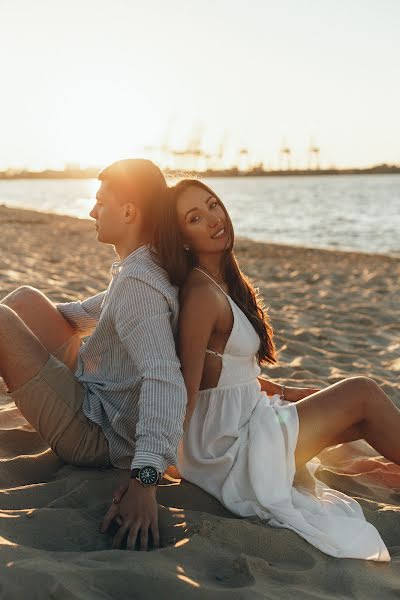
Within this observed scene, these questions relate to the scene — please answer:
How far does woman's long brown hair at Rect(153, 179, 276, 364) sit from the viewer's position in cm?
236

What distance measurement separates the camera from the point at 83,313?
2.99m

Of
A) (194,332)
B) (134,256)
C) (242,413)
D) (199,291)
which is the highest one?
(134,256)

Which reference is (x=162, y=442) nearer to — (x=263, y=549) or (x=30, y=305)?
(x=263, y=549)

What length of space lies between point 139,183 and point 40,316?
862mm

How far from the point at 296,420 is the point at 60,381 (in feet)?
2.82

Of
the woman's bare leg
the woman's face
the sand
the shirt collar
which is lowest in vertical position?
the sand

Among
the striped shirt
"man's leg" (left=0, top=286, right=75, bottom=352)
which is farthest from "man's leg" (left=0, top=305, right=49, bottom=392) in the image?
"man's leg" (left=0, top=286, right=75, bottom=352)

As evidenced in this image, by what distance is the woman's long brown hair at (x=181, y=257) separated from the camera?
92.9 inches

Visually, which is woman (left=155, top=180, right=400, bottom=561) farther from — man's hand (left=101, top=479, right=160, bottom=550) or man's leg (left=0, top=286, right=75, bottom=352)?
man's leg (left=0, top=286, right=75, bottom=352)

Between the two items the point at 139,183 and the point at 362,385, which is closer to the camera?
the point at 139,183

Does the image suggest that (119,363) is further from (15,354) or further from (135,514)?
(135,514)

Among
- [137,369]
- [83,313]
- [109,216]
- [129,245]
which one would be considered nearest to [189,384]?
[137,369]

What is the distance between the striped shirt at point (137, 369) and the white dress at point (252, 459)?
24 centimetres

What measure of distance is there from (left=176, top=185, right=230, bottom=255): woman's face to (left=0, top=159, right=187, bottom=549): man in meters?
0.09
